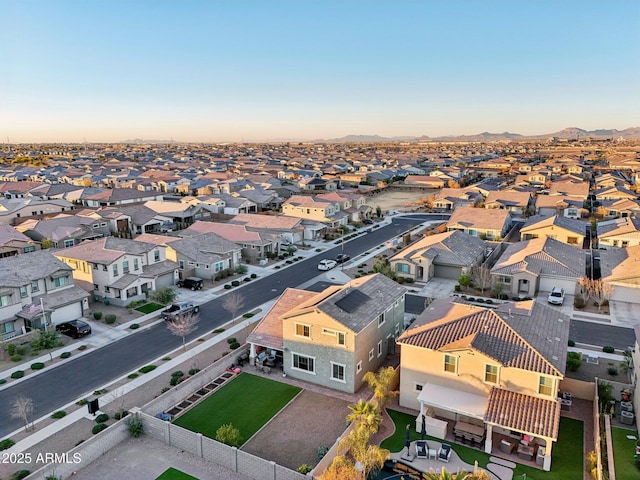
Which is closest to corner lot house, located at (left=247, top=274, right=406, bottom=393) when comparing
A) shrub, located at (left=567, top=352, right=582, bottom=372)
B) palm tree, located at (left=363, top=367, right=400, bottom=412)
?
palm tree, located at (left=363, top=367, right=400, bottom=412)

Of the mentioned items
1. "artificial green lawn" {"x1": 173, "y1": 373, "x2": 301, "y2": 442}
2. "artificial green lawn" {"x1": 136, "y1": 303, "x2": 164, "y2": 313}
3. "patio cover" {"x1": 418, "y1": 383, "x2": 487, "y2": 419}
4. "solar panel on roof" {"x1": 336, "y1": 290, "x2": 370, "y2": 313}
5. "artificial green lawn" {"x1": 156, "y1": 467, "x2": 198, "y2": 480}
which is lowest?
"artificial green lawn" {"x1": 156, "y1": 467, "x2": 198, "y2": 480}

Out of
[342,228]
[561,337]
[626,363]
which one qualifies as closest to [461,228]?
[342,228]

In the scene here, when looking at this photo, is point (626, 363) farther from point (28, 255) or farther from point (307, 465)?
point (28, 255)

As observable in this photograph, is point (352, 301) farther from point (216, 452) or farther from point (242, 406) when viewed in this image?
point (216, 452)

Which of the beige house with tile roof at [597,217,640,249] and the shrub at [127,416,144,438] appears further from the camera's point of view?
the beige house with tile roof at [597,217,640,249]

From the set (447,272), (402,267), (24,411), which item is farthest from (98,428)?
(447,272)

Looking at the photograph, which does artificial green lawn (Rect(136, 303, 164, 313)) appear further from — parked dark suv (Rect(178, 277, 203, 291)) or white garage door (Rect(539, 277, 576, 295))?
white garage door (Rect(539, 277, 576, 295))
